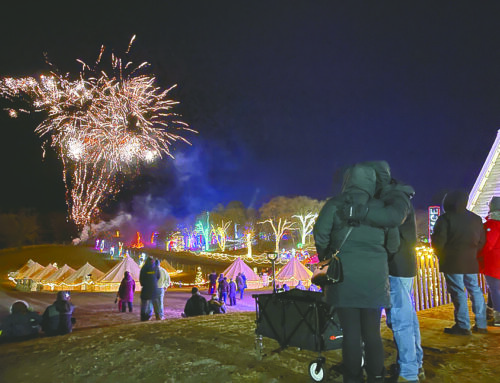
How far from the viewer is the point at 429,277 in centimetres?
789

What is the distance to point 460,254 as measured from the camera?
16.9ft

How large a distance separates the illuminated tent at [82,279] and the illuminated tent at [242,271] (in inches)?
432

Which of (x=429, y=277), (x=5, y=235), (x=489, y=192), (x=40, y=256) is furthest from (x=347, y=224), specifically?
(x=5, y=235)

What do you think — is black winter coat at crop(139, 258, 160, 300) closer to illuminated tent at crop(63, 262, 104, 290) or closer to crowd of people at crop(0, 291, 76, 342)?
crowd of people at crop(0, 291, 76, 342)

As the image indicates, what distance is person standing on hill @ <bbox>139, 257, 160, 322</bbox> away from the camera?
35.3 ft

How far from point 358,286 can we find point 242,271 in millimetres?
26419

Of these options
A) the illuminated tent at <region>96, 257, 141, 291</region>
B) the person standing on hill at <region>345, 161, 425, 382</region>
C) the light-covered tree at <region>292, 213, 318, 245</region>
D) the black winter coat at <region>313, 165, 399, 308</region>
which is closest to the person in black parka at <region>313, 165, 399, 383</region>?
the black winter coat at <region>313, 165, 399, 308</region>

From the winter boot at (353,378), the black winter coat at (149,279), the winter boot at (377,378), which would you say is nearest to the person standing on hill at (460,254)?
the winter boot at (377,378)

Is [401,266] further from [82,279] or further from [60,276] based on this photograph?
[60,276]

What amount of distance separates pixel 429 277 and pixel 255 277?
23.2 metres

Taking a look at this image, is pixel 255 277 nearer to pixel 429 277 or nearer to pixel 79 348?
pixel 429 277

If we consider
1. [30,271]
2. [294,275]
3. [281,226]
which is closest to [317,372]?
[294,275]

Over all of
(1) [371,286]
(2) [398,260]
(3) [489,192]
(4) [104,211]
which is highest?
(4) [104,211]

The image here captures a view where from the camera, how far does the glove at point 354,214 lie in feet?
9.73
